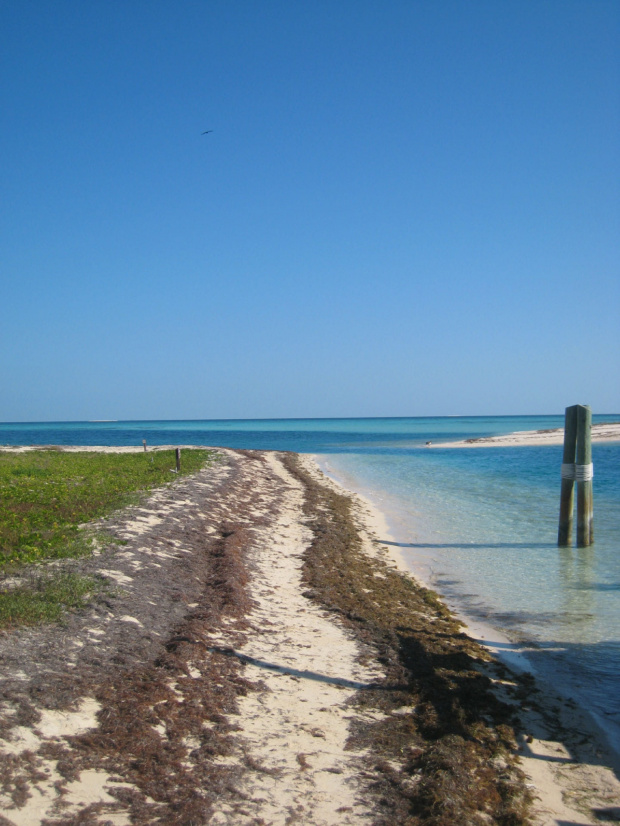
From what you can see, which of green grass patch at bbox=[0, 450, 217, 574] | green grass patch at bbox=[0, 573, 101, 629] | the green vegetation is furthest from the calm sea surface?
green grass patch at bbox=[0, 450, 217, 574]

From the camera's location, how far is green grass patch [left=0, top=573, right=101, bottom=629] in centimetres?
710

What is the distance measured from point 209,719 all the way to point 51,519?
8100 mm

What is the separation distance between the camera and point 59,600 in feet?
25.6

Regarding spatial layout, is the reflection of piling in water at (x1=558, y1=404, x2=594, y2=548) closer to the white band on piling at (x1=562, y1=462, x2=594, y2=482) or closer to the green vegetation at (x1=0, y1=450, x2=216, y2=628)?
the white band on piling at (x1=562, y1=462, x2=594, y2=482)

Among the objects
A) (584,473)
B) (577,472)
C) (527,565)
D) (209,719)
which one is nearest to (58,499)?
(209,719)

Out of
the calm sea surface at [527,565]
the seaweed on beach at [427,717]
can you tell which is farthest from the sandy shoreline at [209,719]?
the calm sea surface at [527,565]

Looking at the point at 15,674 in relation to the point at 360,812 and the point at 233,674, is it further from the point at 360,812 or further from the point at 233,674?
the point at 360,812

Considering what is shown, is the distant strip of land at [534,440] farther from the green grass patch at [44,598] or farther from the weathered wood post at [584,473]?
the green grass patch at [44,598]

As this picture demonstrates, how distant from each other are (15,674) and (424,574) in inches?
353

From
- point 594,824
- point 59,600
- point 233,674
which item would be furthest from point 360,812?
point 59,600

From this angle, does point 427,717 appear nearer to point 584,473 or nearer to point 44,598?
point 44,598

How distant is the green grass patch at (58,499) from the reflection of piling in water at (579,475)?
37.1 feet

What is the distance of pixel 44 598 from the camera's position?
7.79 m

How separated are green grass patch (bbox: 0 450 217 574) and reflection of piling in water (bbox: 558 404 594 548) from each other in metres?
11.3
